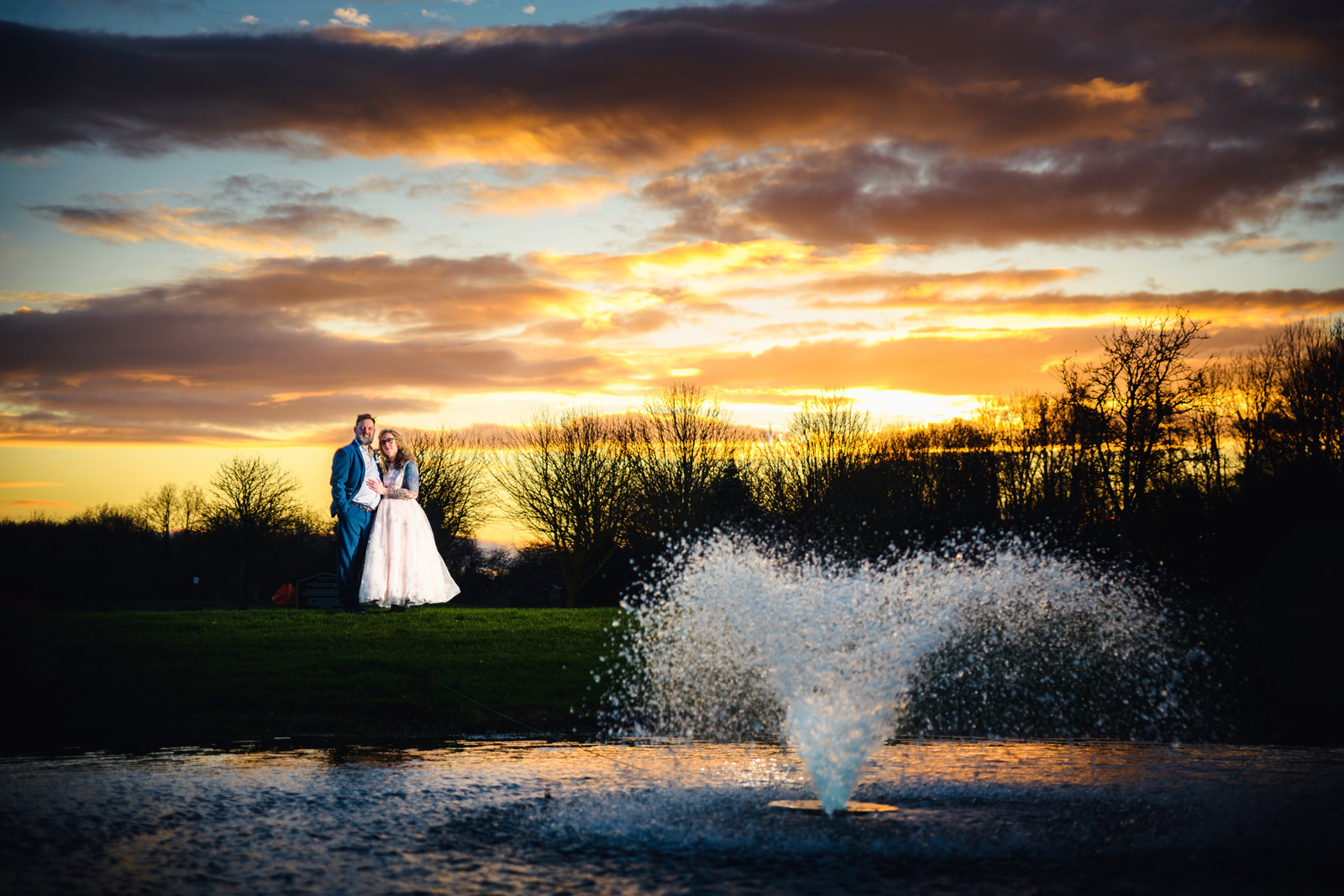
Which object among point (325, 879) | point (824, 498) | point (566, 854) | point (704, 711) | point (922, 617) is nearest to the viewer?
point (325, 879)

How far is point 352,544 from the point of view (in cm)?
1833

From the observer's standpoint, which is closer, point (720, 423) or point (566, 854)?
point (566, 854)

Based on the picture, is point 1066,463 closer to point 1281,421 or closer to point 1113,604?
point 1281,421

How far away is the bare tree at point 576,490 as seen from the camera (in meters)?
54.9

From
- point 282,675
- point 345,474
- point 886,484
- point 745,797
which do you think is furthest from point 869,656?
point 886,484

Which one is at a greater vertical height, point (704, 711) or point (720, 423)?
point (720, 423)

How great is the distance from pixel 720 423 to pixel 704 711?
146 feet

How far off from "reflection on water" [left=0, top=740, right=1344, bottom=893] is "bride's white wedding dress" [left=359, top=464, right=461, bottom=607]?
7332 millimetres

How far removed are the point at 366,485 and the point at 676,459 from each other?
39.5m

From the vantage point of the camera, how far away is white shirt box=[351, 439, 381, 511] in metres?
18.1

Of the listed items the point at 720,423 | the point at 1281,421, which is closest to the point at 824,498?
the point at 720,423

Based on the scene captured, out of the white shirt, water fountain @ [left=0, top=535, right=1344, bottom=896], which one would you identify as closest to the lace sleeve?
the white shirt

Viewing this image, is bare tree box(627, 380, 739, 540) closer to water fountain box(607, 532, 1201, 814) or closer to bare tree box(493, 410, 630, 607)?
bare tree box(493, 410, 630, 607)

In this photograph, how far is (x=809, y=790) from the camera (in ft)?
29.8
